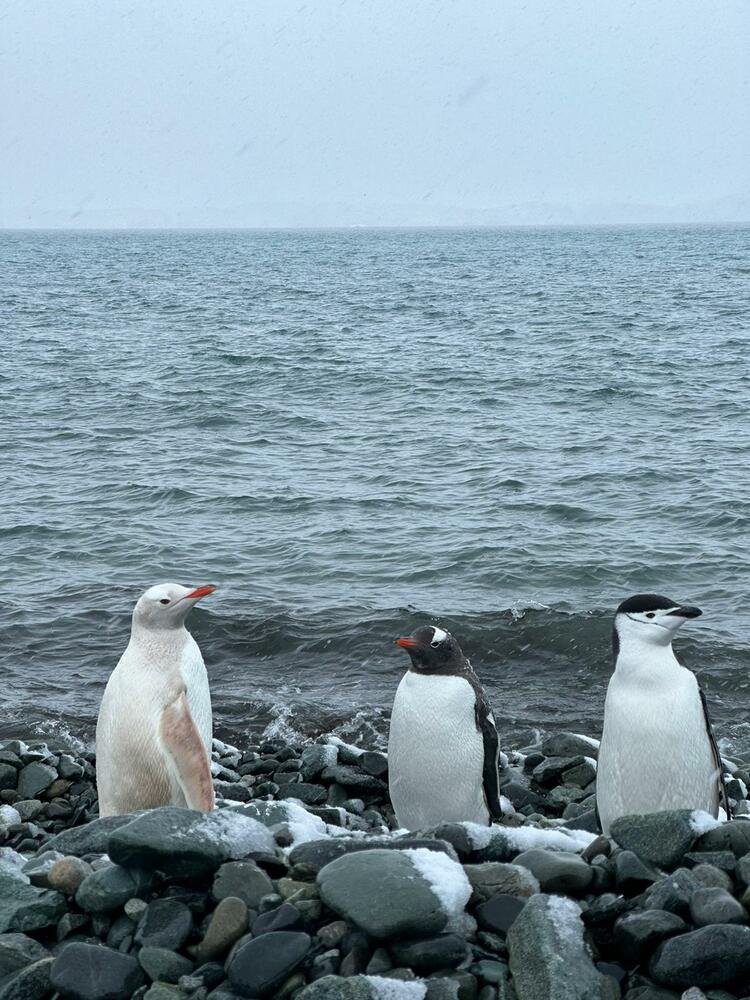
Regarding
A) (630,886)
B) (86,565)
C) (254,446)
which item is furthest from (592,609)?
(254,446)

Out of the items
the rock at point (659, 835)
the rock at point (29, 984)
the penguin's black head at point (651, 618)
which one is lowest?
the rock at point (29, 984)

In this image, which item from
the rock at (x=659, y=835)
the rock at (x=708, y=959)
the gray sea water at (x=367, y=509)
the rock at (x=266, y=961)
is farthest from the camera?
the gray sea water at (x=367, y=509)

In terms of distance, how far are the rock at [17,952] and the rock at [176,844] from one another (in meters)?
0.36

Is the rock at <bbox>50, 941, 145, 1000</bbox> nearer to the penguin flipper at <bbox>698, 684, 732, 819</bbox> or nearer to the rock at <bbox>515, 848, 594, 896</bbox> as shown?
the rock at <bbox>515, 848, 594, 896</bbox>

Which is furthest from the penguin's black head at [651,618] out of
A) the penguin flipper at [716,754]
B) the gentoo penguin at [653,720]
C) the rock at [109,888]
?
the rock at [109,888]

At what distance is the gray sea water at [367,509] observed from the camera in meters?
10.4

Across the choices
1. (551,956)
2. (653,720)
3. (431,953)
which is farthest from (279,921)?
(653,720)

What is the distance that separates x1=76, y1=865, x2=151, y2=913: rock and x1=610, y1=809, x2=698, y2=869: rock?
1.62 metres

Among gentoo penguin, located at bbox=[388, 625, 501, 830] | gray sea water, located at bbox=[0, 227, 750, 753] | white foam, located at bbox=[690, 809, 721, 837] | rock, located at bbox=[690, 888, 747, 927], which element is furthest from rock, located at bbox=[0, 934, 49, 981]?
gray sea water, located at bbox=[0, 227, 750, 753]

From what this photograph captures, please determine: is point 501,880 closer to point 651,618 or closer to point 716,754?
point 651,618

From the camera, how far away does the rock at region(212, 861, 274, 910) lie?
12.8 feet

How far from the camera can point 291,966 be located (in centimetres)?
358

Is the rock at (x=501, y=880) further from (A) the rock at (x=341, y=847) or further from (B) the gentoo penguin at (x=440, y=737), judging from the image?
(B) the gentoo penguin at (x=440, y=737)

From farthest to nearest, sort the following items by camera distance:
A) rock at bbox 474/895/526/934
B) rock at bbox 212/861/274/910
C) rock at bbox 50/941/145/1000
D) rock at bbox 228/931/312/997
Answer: rock at bbox 212/861/274/910 → rock at bbox 474/895/526/934 → rock at bbox 50/941/145/1000 → rock at bbox 228/931/312/997
